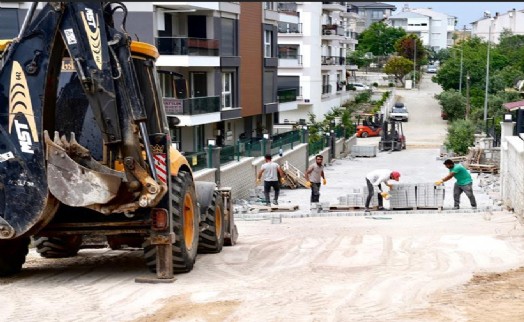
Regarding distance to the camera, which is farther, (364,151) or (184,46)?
(364,151)

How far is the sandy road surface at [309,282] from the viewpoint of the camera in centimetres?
864

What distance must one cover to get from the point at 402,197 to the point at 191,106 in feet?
40.4

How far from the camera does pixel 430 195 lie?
20797 millimetres

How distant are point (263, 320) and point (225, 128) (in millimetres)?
30507

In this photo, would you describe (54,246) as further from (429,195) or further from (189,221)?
(429,195)

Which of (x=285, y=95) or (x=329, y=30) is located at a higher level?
(x=329, y=30)

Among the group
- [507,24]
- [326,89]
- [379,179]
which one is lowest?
[379,179]

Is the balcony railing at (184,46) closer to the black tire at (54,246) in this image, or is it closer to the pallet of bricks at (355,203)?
the pallet of bricks at (355,203)

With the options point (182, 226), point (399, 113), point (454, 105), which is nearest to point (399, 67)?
point (399, 113)

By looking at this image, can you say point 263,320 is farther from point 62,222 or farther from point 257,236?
point 257,236

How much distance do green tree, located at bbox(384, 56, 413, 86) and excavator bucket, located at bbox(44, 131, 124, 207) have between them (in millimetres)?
90384

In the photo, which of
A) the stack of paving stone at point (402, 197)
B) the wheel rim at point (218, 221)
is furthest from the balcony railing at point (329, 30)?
the wheel rim at point (218, 221)

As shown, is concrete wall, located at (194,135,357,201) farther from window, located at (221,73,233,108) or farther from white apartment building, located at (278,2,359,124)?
white apartment building, located at (278,2,359,124)

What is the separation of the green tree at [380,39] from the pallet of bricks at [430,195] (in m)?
99.3
